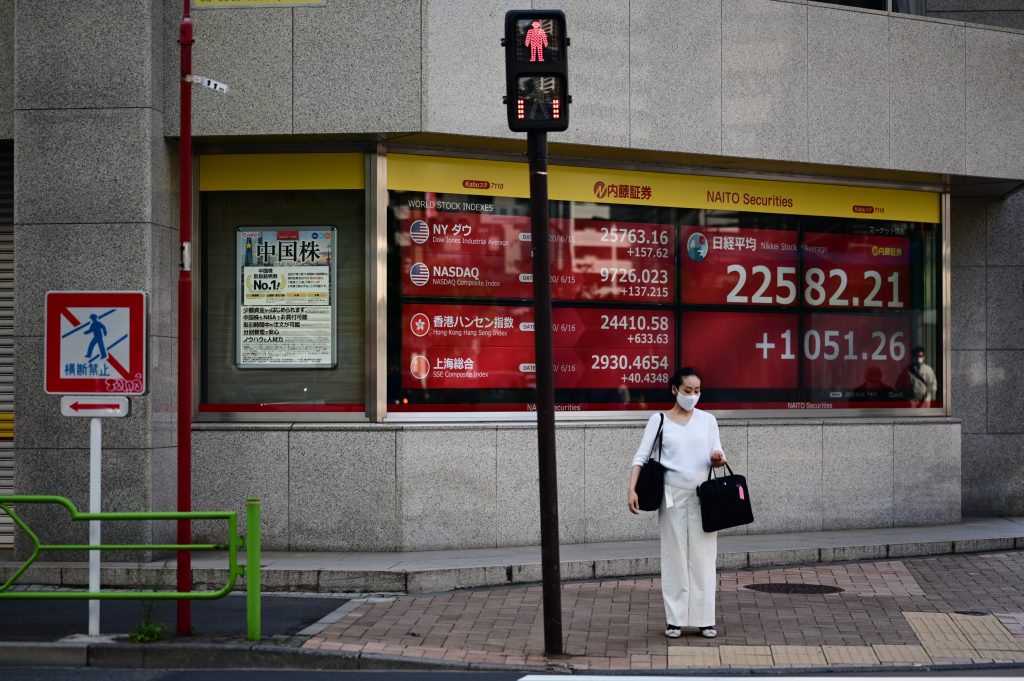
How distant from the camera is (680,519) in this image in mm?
9531

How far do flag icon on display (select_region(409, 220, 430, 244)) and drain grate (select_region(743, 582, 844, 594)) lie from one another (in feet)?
14.7

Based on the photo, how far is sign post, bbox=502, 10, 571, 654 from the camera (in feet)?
28.4

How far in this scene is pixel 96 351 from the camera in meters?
9.19

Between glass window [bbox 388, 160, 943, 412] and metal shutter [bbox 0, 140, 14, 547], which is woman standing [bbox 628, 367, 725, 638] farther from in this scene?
metal shutter [bbox 0, 140, 14, 547]

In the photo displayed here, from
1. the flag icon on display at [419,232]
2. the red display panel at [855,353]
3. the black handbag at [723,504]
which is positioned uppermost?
the flag icon on display at [419,232]

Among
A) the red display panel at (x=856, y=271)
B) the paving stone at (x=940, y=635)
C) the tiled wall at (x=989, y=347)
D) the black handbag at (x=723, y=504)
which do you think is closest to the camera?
the paving stone at (x=940, y=635)

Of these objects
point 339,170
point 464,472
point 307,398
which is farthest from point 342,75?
point 464,472

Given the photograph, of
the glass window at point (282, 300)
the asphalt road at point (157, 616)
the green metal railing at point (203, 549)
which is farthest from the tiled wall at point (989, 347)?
the green metal railing at point (203, 549)

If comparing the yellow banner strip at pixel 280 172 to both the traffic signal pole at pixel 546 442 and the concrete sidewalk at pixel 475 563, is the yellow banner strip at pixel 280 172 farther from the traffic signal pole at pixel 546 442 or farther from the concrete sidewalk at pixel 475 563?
the traffic signal pole at pixel 546 442

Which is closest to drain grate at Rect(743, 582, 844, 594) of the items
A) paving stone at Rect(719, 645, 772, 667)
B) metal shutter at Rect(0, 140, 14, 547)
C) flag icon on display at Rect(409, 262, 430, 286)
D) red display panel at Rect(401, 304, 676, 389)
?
paving stone at Rect(719, 645, 772, 667)

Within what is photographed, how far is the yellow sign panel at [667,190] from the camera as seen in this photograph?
43.2 feet

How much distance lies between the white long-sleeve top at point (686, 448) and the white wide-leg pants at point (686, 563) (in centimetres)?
10

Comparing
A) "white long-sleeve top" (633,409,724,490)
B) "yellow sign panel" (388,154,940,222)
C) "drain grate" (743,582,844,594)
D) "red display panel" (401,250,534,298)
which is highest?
"yellow sign panel" (388,154,940,222)

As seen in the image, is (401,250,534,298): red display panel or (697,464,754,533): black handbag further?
(401,250,534,298): red display panel
